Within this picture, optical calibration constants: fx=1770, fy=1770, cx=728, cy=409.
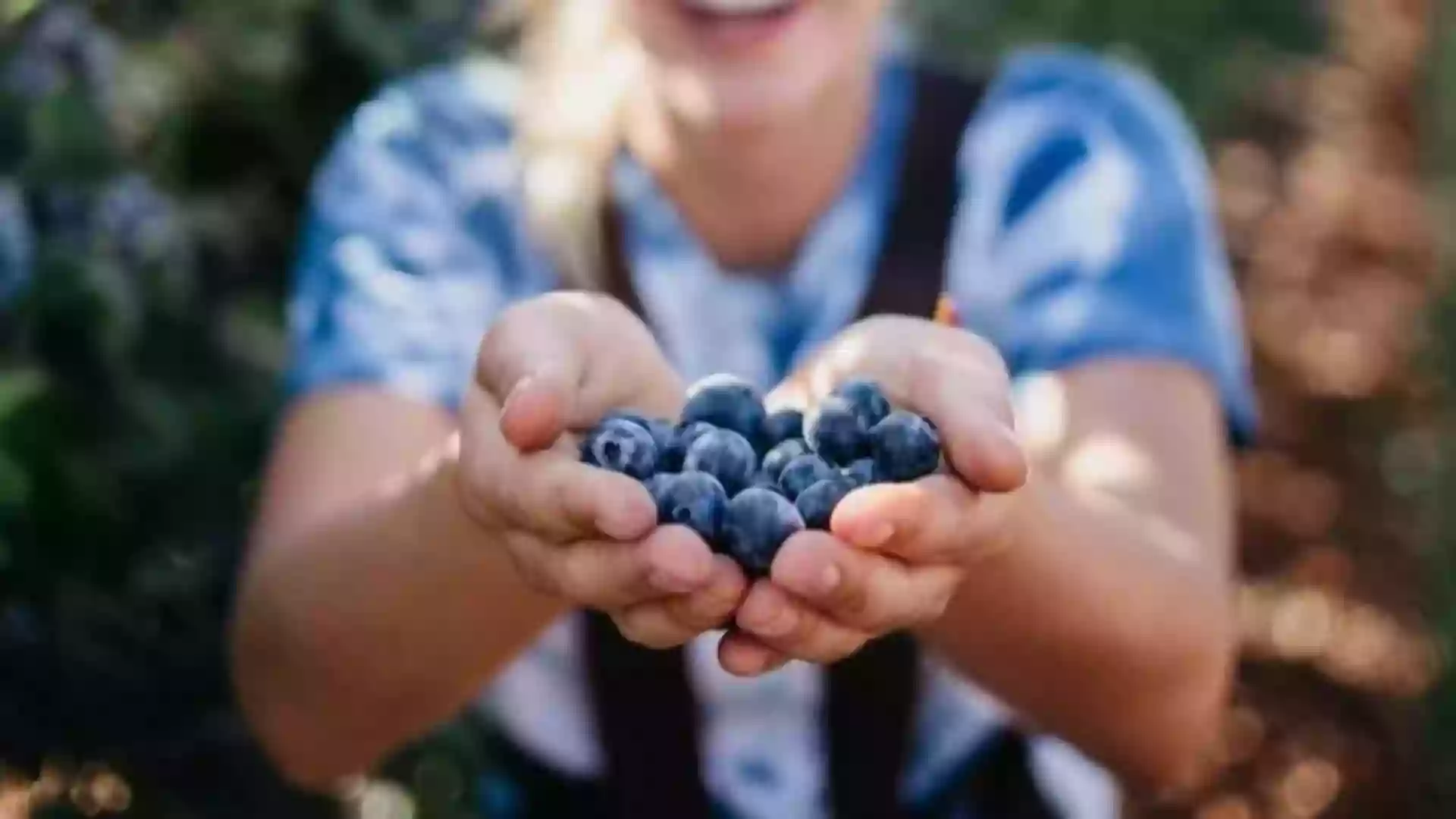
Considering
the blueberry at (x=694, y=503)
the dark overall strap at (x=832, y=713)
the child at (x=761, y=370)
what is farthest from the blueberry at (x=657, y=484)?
the dark overall strap at (x=832, y=713)

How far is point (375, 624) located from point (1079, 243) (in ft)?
1.57

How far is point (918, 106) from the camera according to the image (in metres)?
1.13

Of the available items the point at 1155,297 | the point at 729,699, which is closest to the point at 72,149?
the point at 729,699

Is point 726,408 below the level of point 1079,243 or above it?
above

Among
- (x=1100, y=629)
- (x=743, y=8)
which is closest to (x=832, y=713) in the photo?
(x=1100, y=629)

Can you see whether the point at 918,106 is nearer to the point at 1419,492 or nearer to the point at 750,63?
the point at 750,63

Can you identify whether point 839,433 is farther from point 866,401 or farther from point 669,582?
point 669,582

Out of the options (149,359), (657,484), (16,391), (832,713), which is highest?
(657,484)

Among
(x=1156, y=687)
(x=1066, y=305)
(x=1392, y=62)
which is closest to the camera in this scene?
(x=1156, y=687)

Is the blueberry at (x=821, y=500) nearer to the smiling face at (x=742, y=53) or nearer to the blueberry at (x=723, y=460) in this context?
the blueberry at (x=723, y=460)

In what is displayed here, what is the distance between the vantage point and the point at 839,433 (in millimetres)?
732

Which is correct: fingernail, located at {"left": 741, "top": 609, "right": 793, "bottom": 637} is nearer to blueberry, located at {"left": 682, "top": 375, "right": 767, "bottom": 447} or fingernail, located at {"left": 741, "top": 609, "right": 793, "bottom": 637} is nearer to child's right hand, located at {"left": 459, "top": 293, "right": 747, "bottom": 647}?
child's right hand, located at {"left": 459, "top": 293, "right": 747, "bottom": 647}

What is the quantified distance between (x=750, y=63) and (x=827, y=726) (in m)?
0.39

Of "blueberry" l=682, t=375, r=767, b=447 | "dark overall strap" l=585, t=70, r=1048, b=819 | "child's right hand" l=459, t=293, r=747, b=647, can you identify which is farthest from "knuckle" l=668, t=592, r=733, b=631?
"dark overall strap" l=585, t=70, r=1048, b=819
